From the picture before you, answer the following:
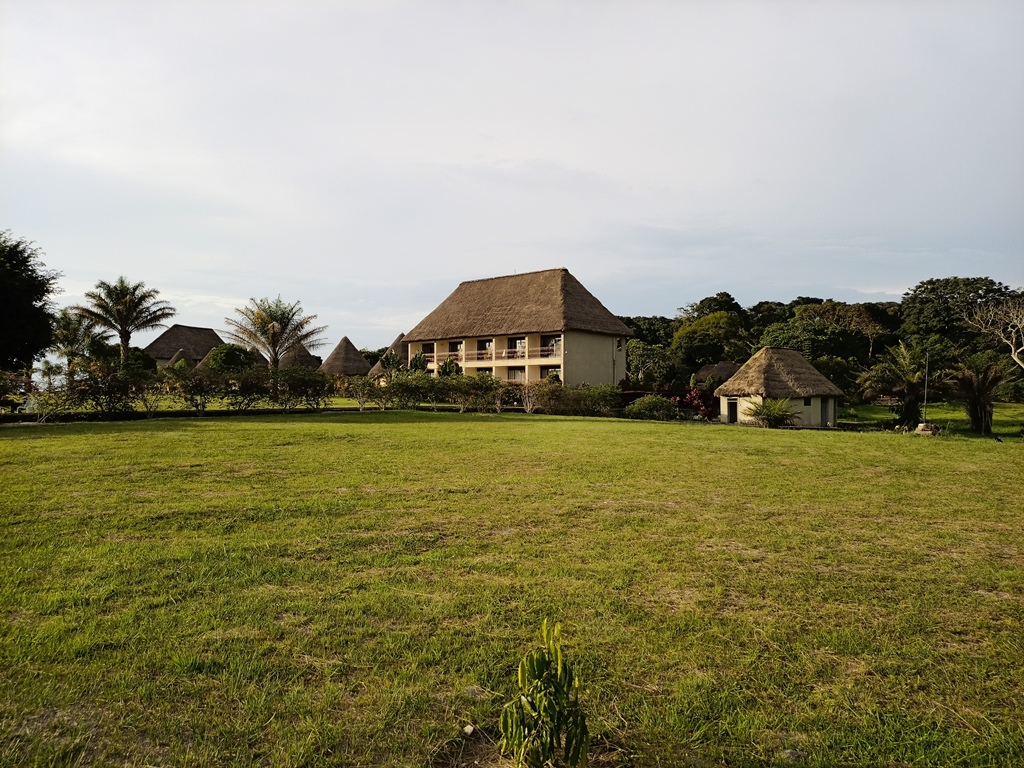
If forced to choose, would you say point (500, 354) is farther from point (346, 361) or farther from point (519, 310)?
point (346, 361)

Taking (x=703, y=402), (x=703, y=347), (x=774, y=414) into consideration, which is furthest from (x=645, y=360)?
(x=774, y=414)

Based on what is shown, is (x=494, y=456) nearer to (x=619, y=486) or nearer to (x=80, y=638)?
(x=619, y=486)

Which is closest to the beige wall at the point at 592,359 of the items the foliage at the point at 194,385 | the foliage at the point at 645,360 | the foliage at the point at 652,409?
the foliage at the point at 645,360

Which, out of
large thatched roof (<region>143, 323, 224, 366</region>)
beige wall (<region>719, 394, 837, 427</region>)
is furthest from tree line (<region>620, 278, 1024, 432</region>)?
large thatched roof (<region>143, 323, 224, 366</region>)

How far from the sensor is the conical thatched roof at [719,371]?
40.3 m

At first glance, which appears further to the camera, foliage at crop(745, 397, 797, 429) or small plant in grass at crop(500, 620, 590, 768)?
foliage at crop(745, 397, 797, 429)

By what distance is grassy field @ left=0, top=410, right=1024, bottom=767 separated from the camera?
→ 2531 millimetres

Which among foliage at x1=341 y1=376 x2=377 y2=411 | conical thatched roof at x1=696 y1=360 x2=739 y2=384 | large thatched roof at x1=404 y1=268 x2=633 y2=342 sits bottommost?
foliage at x1=341 y1=376 x2=377 y2=411

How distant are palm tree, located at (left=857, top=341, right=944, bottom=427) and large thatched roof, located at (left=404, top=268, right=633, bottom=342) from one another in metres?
13.6

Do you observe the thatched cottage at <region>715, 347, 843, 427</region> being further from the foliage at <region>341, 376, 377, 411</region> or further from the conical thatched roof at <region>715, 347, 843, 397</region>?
the foliage at <region>341, 376, 377, 411</region>

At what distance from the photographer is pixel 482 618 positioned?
3.62 m

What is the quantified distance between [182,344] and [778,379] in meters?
42.5

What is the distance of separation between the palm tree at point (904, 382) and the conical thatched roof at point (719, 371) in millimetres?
10390

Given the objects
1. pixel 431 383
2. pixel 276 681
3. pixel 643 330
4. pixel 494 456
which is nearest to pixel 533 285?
pixel 431 383
